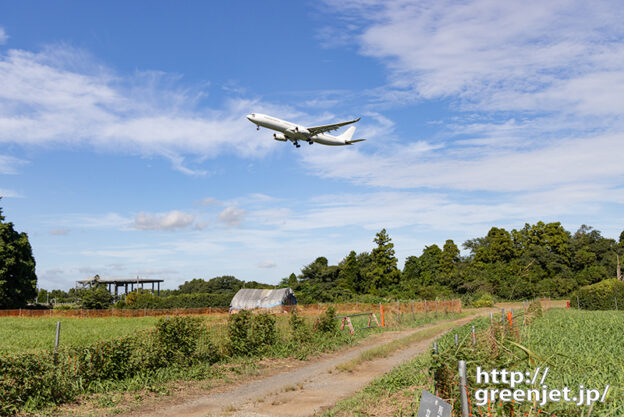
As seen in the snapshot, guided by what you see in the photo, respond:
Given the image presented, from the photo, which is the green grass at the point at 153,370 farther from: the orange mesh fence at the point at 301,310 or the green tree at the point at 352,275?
the green tree at the point at 352,275

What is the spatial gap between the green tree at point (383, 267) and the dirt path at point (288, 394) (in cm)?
5105

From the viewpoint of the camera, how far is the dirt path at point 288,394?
419 inches

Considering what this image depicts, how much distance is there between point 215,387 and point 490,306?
45984 mm

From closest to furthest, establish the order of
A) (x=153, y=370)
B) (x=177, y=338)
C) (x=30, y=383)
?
(x=30, y=383) → (x=153, y=370) → (x=177, y=338)

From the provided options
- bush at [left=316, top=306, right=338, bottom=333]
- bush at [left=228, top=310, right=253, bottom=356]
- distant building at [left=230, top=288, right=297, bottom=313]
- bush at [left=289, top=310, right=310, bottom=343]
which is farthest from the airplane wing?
distant building at [left=230, top=288, right=297, bottom=313]

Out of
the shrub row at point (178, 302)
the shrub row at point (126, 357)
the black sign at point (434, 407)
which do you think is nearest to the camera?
the black sign at point (434, 407)

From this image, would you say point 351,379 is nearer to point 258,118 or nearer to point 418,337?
point 418,337

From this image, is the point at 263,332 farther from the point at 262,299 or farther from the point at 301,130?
the point at 262,299

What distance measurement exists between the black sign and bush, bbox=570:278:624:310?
149ft

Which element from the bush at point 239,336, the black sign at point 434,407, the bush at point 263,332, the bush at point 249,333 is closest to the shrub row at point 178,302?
the bush at point 263,332

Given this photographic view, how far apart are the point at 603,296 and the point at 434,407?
46.7m

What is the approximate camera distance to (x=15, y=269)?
182 feet

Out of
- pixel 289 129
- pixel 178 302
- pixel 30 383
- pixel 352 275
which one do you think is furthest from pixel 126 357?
pixel 352 275

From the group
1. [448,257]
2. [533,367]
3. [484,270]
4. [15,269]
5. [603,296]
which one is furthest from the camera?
[448,257]
